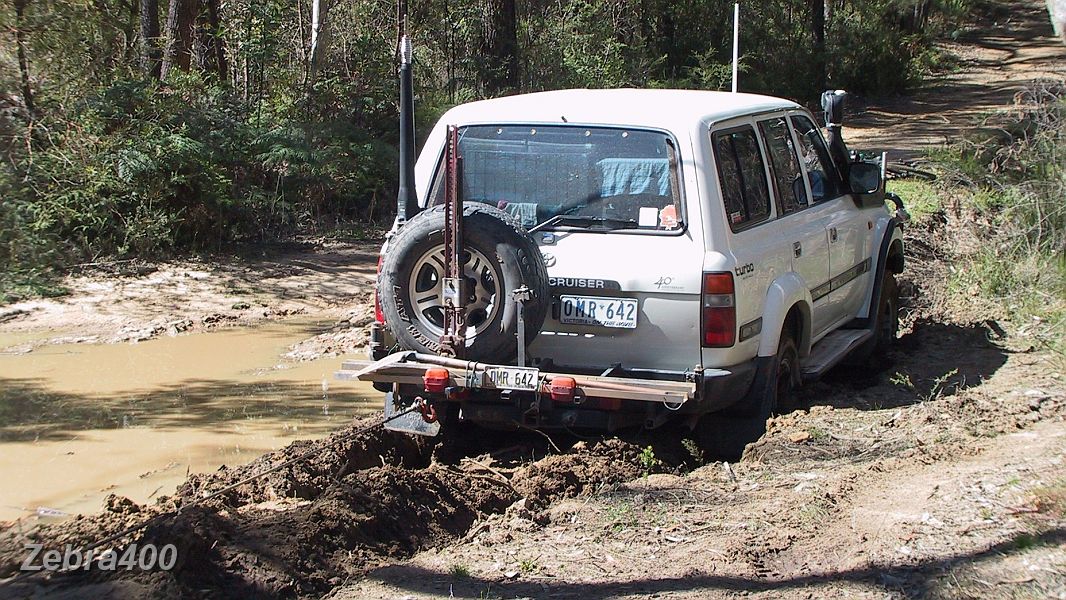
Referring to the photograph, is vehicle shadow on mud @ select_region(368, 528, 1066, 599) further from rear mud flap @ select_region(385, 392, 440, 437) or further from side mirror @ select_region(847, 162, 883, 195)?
side mirror @ select_region(847, 162, 883, 195)

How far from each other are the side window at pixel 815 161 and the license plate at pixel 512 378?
269cm

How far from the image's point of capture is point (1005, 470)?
543 centimetres

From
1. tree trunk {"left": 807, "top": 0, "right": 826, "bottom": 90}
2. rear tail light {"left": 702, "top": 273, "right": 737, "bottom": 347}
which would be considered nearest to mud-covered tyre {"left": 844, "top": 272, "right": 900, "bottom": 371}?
rear tail light {"left": 702, "top": 273, "right": 737, "bottom": 347}

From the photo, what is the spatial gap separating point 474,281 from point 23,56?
713 cm

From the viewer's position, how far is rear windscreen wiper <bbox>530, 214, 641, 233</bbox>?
5.97m

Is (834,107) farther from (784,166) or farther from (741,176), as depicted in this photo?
(741,176)

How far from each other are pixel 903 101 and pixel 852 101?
121 cm

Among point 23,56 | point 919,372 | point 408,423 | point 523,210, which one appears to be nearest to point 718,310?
point 523,210

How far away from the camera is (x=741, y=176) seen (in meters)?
6.34

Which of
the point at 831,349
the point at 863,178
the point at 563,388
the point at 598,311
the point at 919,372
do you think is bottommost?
the point at 919,372

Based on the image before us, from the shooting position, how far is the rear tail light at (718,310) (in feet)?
18.7

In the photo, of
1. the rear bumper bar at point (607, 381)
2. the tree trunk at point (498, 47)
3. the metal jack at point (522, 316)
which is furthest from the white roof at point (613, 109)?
the tree trunk at point (498, 47)

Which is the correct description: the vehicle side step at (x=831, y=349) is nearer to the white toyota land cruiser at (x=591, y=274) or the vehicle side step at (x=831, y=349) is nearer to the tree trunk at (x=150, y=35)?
the white toyota land cruiser at (x=591, y=274)

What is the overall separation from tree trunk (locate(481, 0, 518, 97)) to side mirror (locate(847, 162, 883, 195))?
38.8ft
